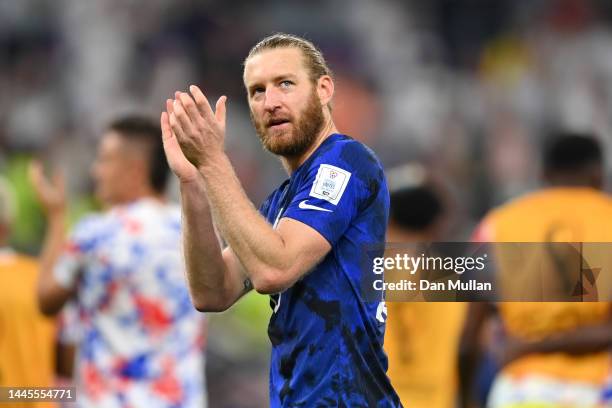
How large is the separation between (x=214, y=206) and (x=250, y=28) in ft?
46.3

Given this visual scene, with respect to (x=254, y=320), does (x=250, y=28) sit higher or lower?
higher

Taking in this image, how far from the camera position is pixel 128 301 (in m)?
6.13

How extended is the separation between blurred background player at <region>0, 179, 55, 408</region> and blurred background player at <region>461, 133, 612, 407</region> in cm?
244

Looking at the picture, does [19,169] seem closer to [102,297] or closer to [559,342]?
[102,297]

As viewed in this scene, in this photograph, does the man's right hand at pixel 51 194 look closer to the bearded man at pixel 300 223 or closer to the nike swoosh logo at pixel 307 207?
the bearded man at pixel 300 223

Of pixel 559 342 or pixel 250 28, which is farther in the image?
pixel 250 28

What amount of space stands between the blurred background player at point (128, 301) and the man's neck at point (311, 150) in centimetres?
268

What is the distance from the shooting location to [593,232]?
5.90m

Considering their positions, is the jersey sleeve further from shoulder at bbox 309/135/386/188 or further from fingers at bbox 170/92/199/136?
fingers at bbox 170/92/199/136

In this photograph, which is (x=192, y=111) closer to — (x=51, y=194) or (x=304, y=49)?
(x=304, y=49)

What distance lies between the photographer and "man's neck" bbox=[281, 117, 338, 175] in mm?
3541


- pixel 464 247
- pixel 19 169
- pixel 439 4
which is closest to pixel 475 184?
pixel 439 4

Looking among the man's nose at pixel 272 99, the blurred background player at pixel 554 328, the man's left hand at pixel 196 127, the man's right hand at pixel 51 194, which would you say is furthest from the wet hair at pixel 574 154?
the man's left hand at pixel 196 127

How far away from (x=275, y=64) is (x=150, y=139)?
303 cm
